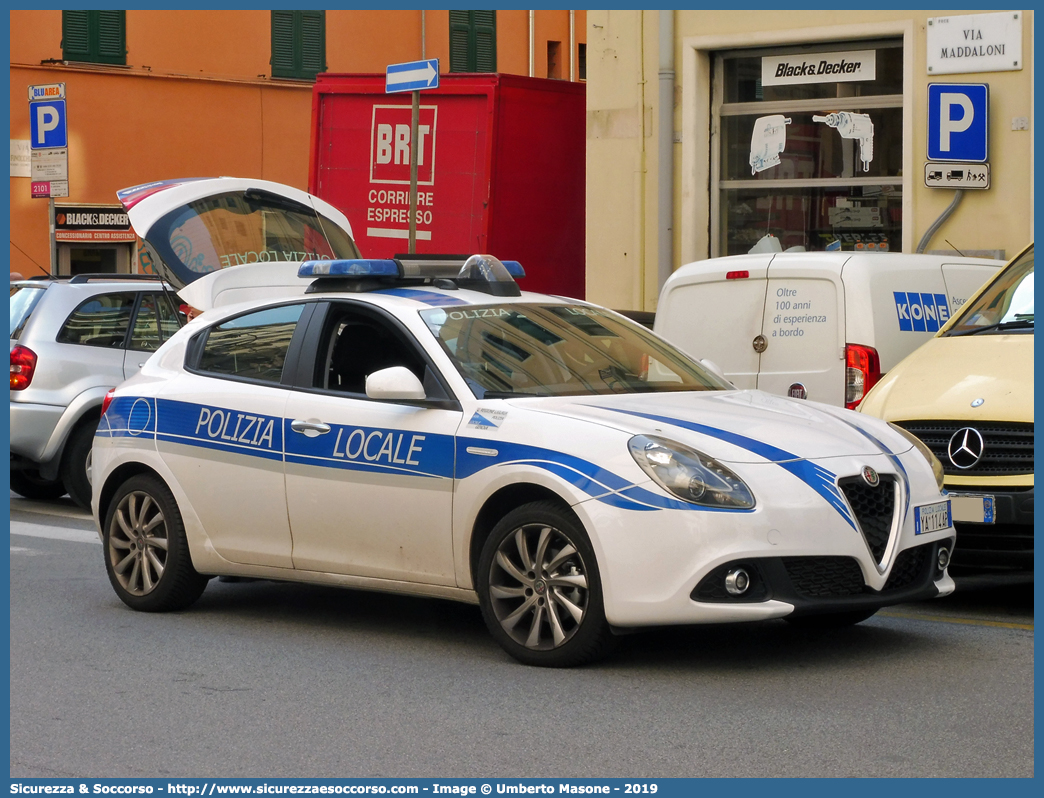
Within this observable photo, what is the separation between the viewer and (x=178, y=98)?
29.8 meters

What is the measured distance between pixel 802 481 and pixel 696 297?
12.9ft

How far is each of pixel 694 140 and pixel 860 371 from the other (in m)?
8.02

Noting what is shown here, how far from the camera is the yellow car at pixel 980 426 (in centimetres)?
721

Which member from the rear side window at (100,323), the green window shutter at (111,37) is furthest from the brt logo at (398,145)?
the green window shutter at (111,37)

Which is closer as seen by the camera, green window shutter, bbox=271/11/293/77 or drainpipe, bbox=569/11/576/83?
green window shutter, bbox=271/11/293/77

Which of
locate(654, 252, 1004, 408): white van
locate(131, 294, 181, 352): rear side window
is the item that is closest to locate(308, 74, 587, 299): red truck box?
locate(131, 294, 181, 352): rear side window

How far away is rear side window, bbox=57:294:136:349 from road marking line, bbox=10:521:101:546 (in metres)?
1.44

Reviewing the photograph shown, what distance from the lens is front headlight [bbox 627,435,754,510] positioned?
19.4ft

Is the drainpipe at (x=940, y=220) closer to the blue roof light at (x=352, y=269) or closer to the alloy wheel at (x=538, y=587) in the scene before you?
the blue roof light at (x=352, y=269)

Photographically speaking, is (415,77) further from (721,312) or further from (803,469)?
(803,469)

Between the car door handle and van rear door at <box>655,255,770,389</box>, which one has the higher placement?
van rear door at <box>655,255,770,389</box>

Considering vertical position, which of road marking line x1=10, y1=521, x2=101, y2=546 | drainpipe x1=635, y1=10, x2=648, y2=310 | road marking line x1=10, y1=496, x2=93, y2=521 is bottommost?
road marking line x1=10, y1=496, x2=93, y2=521

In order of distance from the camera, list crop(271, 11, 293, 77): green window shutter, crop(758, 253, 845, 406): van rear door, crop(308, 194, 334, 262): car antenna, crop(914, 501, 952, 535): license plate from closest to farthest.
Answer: crop(914, 501, 952, 535): license plate < crop(758, 253, 845, 406): van rear door < crop(308, 194, 334, 262): car antenna < crop(271, 11, 293, 77): green window shutter

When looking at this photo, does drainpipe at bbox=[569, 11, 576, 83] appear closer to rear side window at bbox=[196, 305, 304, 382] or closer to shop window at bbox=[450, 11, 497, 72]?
shop window at bbox=[450, 11, 497, 72]
